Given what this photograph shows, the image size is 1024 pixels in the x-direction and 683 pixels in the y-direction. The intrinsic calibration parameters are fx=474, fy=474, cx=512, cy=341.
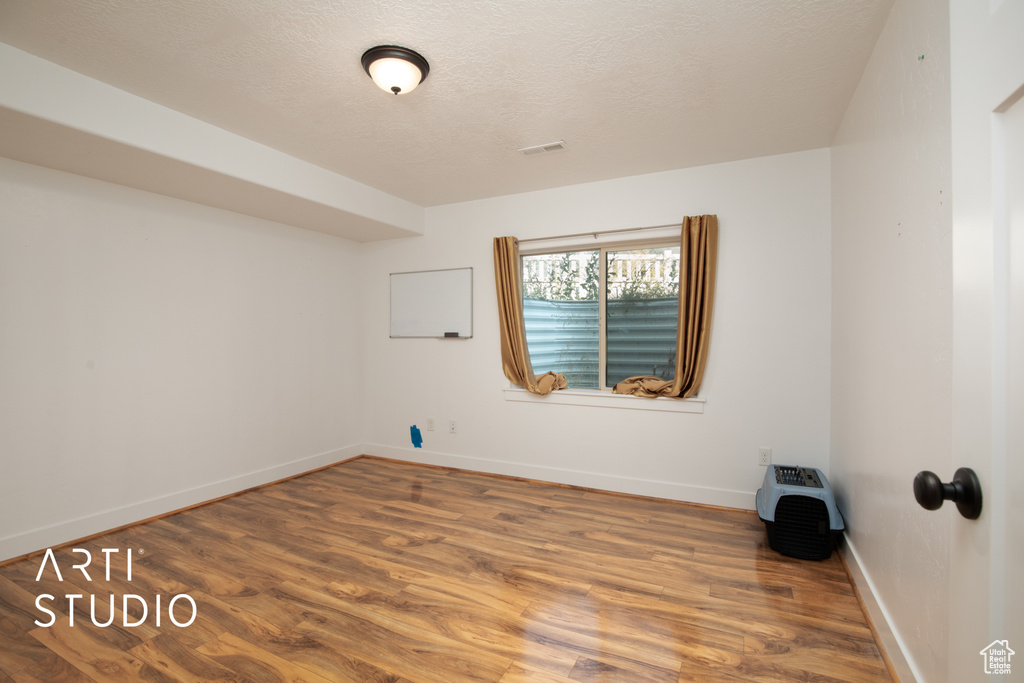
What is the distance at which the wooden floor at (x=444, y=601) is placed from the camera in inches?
72.5

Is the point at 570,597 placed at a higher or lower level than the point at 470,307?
lower

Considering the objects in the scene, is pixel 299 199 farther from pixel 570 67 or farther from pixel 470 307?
pixel 570 67

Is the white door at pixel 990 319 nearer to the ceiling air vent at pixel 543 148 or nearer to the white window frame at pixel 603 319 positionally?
the ceiling air vent at pixel 543 148

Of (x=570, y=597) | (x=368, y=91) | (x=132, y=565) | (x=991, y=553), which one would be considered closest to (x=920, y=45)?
(x=991, y=553)

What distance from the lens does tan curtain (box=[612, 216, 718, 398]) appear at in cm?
351

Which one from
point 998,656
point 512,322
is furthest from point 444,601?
point 512,322

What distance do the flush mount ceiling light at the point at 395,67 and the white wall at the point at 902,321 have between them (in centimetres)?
194

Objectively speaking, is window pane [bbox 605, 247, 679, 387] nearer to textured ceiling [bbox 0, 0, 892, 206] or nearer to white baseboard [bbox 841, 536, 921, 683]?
textured ceiling [bbox 0, 0, 892, 206]

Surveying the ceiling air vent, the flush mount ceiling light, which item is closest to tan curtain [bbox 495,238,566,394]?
the ceiling air vent

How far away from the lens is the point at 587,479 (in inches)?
157

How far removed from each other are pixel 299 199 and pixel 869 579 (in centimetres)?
412

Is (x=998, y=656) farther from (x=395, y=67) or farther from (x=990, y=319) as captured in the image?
(x=395, y=67)

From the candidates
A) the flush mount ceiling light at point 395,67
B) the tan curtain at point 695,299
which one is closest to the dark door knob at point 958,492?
the flush mount ceiling light at point 395,67

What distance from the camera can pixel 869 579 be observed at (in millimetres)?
2182
